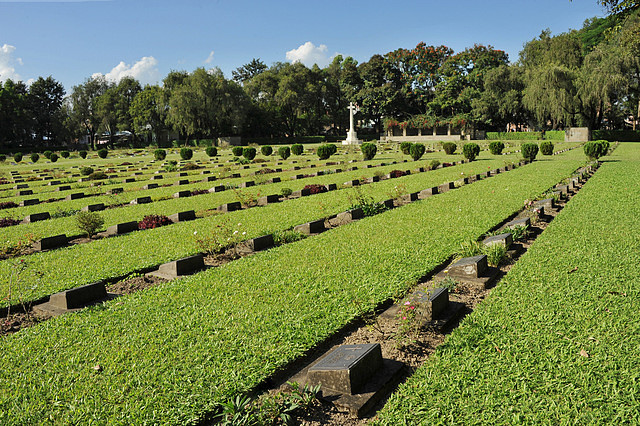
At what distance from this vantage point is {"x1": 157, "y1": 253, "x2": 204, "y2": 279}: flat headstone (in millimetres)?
5246

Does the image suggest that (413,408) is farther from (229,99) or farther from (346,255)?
(229,99)

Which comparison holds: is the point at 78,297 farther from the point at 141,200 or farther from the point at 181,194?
the point at 181,194

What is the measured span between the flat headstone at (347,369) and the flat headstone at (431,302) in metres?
0.84

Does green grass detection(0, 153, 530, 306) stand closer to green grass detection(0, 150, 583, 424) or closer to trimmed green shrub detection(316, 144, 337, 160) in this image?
green grass detection(0, 150, 583, 424)

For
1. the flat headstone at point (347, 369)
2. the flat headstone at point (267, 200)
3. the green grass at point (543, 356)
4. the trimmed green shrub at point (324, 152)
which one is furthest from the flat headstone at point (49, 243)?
the trimmed green shrub at point (324, 152)

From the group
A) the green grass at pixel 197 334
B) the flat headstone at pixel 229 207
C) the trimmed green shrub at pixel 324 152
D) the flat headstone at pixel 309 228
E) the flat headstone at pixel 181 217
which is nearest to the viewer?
the green grass at pixel 197 334

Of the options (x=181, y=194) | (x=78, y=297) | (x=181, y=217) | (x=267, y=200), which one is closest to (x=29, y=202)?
(x=181, y=194)

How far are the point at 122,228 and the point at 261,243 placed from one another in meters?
3.17

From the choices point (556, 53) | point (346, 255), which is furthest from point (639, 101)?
point (346, 255)

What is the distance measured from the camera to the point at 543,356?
2982 millimetres

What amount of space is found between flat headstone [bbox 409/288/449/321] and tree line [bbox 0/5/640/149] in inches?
1614

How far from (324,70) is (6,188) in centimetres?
6358

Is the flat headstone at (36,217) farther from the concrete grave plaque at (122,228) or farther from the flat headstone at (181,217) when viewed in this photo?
the flat headstone at (181,217)

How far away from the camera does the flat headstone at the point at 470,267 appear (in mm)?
4620
